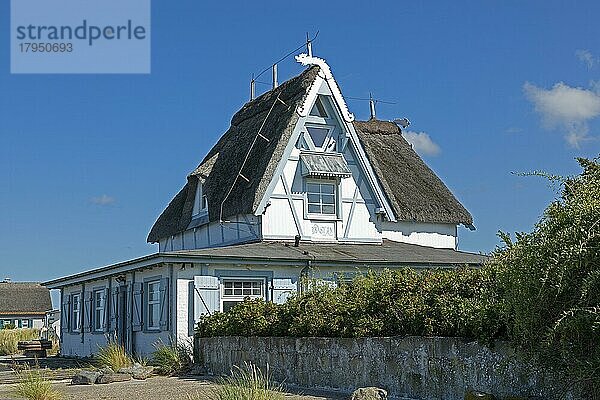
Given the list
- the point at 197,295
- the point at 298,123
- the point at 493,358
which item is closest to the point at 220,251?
the point at 197,295

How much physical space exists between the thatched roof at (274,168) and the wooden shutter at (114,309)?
161 inches

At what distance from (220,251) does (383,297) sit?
30.1 feet

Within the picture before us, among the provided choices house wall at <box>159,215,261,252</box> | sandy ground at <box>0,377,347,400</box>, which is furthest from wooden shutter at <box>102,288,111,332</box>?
sandy ground at <box>0,377,347,400</box>

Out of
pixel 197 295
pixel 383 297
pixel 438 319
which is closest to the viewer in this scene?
pixel 438 319

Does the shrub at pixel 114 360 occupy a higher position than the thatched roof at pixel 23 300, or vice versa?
the thatched roof at pixel 23 300

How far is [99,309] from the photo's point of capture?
29.9 metres

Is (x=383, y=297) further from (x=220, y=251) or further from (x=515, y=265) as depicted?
(x=220, y=251)

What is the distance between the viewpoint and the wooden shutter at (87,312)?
A: 30663 millimetres

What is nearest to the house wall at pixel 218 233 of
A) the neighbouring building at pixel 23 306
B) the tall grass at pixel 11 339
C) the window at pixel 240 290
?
the window at pixel 240 290

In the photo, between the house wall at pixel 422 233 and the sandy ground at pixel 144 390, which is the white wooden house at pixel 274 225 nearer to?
the house wall at pixel 422 233

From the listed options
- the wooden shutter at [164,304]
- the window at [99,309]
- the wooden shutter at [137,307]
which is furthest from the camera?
the window at [99,309]

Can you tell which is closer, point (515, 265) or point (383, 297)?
point (515, 265)

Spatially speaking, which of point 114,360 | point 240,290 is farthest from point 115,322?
point 240,290

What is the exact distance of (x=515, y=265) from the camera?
10352 millimetres
